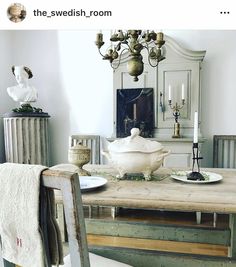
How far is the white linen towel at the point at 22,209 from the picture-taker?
0.77m

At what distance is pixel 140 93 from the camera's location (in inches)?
128

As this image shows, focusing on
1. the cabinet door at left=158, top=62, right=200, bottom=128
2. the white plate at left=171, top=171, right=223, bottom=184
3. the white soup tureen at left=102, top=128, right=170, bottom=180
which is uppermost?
the cabinet door at left=158, top=62, right=200, bottom=128

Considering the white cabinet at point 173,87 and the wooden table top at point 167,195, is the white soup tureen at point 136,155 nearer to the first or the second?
the wooden table top at point 167,195

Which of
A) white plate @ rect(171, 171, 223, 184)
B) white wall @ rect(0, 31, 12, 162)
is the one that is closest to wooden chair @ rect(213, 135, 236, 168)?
white plate @ rect(171, 171, 223, 184)

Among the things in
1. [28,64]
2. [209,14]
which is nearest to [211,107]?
[209,14]

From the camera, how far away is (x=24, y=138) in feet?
10.7

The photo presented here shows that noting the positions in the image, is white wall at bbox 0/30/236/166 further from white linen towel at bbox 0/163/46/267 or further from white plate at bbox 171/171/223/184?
white linen towel at bbox 0/163/46/267

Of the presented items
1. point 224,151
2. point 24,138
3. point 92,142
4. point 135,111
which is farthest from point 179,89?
point 24,138

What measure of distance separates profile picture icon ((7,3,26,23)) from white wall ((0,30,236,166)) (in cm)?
84

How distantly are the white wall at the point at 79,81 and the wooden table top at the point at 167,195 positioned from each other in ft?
6.79

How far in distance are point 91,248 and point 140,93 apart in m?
2.27

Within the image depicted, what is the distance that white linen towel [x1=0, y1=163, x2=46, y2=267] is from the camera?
2.54 ft

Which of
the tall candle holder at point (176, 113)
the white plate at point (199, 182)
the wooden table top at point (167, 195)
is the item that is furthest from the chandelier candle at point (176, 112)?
the wooden table top at point (167, 195)

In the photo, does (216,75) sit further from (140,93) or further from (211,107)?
(140,93)
